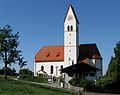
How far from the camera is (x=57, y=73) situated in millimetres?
86875

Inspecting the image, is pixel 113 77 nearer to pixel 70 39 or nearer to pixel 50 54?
pixel 70 39

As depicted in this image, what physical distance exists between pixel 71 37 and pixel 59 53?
6234mm

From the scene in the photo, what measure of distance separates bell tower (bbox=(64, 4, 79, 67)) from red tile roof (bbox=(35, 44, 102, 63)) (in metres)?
2.34

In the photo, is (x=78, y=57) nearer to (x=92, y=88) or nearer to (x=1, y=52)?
(x=1, y=52)

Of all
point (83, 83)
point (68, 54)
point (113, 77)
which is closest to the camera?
point (113, 77)

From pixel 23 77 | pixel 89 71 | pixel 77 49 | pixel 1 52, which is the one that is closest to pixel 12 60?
pixel 1 52

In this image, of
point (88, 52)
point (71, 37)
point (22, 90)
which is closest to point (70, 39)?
point (71, 37)

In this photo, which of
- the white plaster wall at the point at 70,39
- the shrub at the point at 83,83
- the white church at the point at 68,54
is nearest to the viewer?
the shrub at the point at 83,83

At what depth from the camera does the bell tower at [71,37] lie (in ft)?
273

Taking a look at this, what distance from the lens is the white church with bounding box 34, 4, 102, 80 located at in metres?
82.8

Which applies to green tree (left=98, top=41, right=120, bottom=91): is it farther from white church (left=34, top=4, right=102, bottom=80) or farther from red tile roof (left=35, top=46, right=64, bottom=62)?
red tile roof (left=35, top=46, right=64, bottom=62)

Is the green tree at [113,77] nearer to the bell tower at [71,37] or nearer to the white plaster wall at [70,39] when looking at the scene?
the bell tower at [71,37]

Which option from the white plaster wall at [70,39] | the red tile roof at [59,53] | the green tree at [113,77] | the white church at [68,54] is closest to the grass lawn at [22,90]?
the green tree at [113,77]

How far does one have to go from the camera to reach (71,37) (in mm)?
84688
